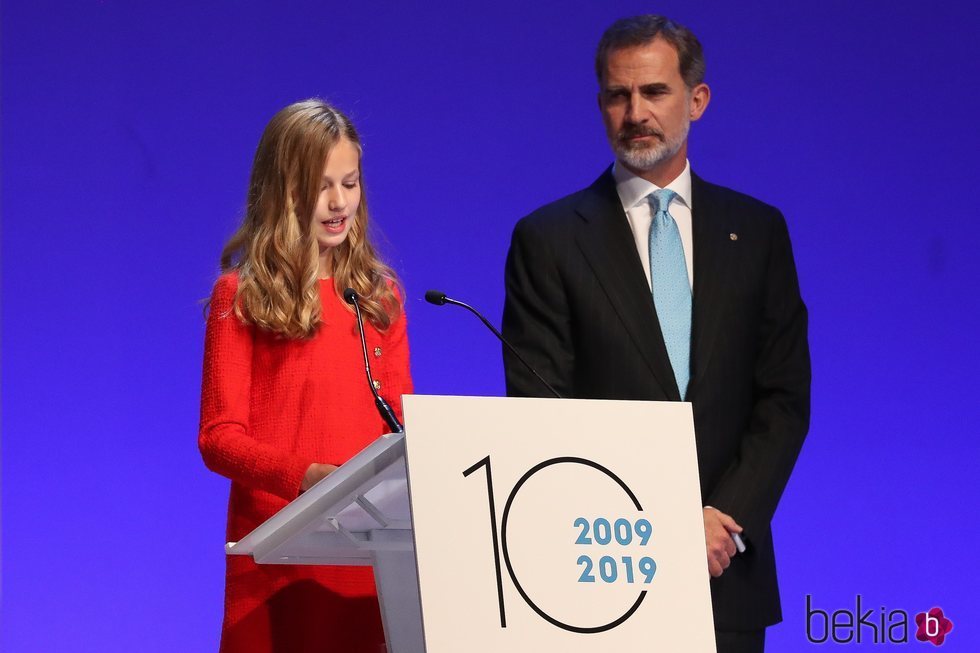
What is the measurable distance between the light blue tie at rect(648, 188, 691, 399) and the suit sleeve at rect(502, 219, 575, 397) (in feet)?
0.60

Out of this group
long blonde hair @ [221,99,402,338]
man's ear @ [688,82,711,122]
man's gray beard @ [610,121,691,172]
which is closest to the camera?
long blonde hair @ [221,99,402,338]

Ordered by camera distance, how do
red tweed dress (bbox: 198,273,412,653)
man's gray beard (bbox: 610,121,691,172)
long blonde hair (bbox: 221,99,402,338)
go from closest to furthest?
red tweed dress (bbox: 198,273,412,653), long blonde hair (bbox: 221,99,402,338), man's gray beard (bbox: 610,121,691,172)

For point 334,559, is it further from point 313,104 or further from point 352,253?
point 313,104

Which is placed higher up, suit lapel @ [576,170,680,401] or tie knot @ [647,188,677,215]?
tie knot @ [647,188,677,215]

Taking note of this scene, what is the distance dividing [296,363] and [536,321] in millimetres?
462

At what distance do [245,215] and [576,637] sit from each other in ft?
3.88

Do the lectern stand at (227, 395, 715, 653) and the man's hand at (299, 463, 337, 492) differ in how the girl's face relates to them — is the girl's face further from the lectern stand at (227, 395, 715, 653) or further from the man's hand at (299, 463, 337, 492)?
the lectern stand at (227, 395, 715, 653)

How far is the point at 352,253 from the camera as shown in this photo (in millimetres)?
2443

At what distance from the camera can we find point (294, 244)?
2350 mm

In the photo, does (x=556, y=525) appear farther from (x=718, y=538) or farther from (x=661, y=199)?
(x=661, y=199)

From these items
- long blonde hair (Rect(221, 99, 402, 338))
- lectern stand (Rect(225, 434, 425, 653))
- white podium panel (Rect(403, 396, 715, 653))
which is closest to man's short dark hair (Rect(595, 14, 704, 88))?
long blonde hair (Rect(221, 99, 402, 338))

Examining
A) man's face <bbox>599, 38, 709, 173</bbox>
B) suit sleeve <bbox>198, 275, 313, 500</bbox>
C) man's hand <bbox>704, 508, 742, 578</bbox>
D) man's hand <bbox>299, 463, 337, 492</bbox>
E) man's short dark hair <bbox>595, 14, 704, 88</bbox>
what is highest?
man's short dark hair <bbox>595, 14, 704, 88</bbox>

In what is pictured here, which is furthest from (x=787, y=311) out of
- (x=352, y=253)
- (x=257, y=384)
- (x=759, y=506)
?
(x=257, y=384)

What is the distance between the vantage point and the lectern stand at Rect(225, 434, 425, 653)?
5.46 feet
